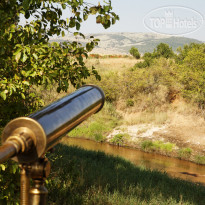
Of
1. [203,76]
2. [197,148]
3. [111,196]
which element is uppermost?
[203,76]

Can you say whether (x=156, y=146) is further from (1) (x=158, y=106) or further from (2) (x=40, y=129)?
(2) (x=40, y=129)

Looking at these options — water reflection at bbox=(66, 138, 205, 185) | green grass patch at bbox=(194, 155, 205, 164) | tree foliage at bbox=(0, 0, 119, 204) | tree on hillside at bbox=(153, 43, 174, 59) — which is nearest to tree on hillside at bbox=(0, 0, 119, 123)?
tree foliage at bbox=(0, 0, 119, 204)

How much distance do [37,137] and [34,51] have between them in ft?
7.30

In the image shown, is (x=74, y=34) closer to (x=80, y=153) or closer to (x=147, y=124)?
(x=80, y=153)

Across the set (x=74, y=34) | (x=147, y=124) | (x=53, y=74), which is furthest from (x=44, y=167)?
(x=147, y=124)

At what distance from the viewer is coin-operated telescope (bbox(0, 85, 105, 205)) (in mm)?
770

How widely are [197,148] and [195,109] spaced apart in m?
3.39

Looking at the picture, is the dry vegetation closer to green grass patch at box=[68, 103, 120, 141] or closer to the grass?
green grass patch at box=[68, 103, 120, 141]

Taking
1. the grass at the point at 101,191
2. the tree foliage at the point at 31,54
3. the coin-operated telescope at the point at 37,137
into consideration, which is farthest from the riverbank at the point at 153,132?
the coin-operated telescope at the point at 37,137

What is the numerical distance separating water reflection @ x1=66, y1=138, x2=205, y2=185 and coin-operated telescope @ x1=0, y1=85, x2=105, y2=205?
989 centimetres

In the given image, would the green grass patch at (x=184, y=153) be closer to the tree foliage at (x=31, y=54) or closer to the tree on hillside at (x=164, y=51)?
the tree foliage at (x=31, y=54)

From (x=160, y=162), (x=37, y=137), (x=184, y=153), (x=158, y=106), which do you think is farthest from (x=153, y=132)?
(x=37, y=137)

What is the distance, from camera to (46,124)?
81 centimetres

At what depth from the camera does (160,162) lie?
1255 centimetres
